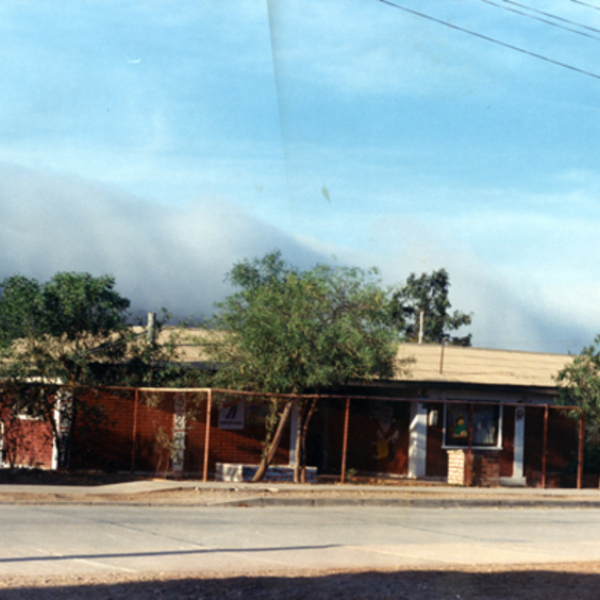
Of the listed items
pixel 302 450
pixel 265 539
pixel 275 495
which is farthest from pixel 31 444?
pixel 265 539

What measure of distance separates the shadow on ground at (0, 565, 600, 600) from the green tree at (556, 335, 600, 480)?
15768mm

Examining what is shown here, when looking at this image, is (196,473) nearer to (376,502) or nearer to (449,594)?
(376,502)

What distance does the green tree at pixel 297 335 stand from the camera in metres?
19.5

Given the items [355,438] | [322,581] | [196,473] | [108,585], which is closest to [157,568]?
[108,585]

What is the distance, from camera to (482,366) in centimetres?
2966

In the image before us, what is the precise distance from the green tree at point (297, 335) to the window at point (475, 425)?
509 centimetres

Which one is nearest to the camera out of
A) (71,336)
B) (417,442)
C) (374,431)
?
(71,336)

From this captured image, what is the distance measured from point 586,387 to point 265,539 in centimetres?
1509

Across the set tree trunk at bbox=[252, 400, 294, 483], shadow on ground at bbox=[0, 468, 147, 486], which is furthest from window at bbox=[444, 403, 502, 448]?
shadow on ground at bbox=[0, 468, 147, 486]

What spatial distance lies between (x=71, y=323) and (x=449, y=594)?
14.8 metres

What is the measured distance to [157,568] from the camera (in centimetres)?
852

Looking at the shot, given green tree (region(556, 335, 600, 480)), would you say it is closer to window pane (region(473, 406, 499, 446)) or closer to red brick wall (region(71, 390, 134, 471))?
window pane (region(473, 406, 499, 446))

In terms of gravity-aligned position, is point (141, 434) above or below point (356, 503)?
above

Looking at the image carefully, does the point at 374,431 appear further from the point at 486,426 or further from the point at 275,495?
the point at 275,495
